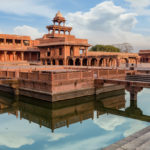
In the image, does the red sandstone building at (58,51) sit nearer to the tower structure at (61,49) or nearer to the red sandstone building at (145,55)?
the tower structure at (61,49)

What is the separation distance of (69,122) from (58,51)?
33.9 metres

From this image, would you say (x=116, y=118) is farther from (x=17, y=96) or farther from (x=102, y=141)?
(x=17, y=96)

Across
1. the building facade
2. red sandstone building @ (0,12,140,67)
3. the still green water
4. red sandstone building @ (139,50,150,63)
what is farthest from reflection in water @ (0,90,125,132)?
red sandstone building @ (139,50,150,63)

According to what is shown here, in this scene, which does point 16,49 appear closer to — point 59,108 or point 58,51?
point 58,51

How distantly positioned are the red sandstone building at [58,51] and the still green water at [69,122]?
22995mm

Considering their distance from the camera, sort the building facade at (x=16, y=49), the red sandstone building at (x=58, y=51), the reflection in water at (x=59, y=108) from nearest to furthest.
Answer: the reflection in water at (x=59, y=108) → the red sandstone building at (x=58, y=51) → the building facade at (x=16, y=49)

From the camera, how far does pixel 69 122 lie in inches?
563

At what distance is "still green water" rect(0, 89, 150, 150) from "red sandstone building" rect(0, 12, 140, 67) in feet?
75.4

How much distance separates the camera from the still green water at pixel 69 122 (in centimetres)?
1068

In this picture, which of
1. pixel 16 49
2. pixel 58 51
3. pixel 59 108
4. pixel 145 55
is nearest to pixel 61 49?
pixel 58 51

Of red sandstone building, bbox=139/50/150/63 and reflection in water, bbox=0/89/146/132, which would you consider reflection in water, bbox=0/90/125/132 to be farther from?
red sandstone building, bbox=139/50/150/63

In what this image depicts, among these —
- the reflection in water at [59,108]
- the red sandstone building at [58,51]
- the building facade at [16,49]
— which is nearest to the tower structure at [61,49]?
the red sandstone building at [58,51]

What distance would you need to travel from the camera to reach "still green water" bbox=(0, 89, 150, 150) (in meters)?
10.7

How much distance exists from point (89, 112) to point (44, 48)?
36463 millimetres
